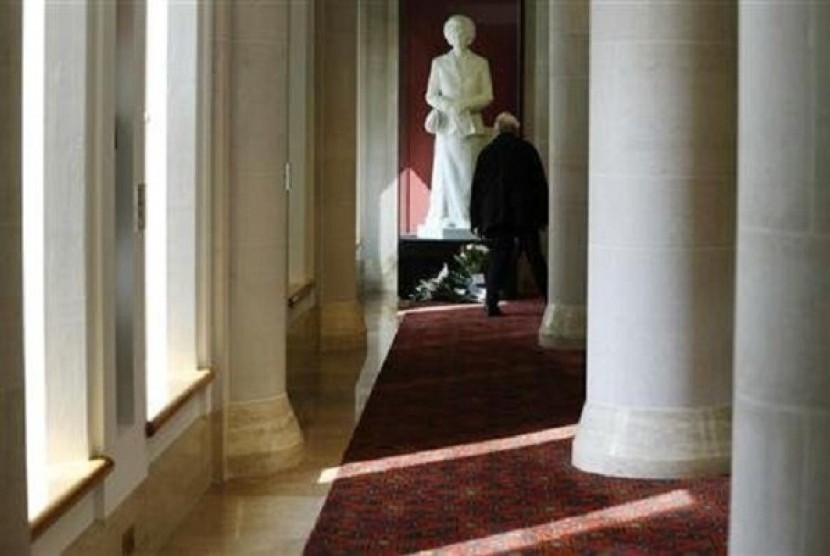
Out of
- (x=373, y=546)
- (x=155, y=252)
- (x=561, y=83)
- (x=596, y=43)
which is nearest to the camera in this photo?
(x=373, y=546)

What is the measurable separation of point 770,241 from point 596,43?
12.5ft

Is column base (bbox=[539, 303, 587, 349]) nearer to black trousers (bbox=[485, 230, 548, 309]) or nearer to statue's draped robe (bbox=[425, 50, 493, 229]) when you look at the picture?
black trousers (bbox=[485, 230, 548, 309])

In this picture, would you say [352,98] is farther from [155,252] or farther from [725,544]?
[725,544]

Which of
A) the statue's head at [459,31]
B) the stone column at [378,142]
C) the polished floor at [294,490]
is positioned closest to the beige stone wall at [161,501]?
the polished floor at [294,490]

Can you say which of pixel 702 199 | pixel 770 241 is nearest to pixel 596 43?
pixel 702 199

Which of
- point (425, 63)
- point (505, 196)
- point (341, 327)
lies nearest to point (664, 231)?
point (341, 327)

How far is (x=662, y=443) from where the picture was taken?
6684 millimetres

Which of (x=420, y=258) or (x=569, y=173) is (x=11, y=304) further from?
(x=420, y=258)

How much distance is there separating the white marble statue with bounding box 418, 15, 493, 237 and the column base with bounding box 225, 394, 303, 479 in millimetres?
8168

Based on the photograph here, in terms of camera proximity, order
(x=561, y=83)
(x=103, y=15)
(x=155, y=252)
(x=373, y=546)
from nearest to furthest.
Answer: (x=103, y=15), (x=373, y=546), (x=155, y=252), (x=561, y=83)

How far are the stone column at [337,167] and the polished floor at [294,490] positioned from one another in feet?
3.55

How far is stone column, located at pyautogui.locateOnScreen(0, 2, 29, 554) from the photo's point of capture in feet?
10.5

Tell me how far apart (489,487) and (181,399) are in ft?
4.58

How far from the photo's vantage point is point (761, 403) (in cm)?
309
